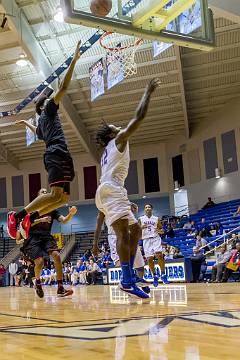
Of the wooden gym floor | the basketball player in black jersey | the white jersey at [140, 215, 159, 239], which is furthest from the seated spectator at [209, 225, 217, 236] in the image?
the wooden gym floor

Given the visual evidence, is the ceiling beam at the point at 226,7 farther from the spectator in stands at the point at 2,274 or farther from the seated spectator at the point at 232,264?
the spectator in stands at the point at 2,274

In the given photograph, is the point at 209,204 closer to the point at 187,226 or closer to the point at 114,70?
the point at 187,226

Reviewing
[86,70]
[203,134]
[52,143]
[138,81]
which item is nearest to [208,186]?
[203,134]

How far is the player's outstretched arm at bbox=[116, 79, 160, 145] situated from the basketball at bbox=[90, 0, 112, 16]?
8.63 ft

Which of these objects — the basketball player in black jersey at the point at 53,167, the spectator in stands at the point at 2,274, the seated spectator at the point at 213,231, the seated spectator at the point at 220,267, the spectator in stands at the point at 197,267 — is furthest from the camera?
the spectator in stands at the point at 2,274

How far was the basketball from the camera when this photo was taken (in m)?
6.75

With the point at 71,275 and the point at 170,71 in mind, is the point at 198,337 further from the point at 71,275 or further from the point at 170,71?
the point at 170,71

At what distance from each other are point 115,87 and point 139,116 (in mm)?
17343

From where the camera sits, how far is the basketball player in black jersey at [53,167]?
16.4 ft

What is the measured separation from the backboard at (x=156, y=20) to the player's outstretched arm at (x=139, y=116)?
Result: 2395 mm

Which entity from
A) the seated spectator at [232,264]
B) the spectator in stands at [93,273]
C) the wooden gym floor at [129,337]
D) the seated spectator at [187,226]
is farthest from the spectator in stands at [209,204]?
the wooden gym floor at [129,337]

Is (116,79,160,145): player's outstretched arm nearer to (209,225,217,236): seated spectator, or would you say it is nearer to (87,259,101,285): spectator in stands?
(209,225,217,236): seated spectator

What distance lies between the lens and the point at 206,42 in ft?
23.7

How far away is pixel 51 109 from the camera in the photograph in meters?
5.26
